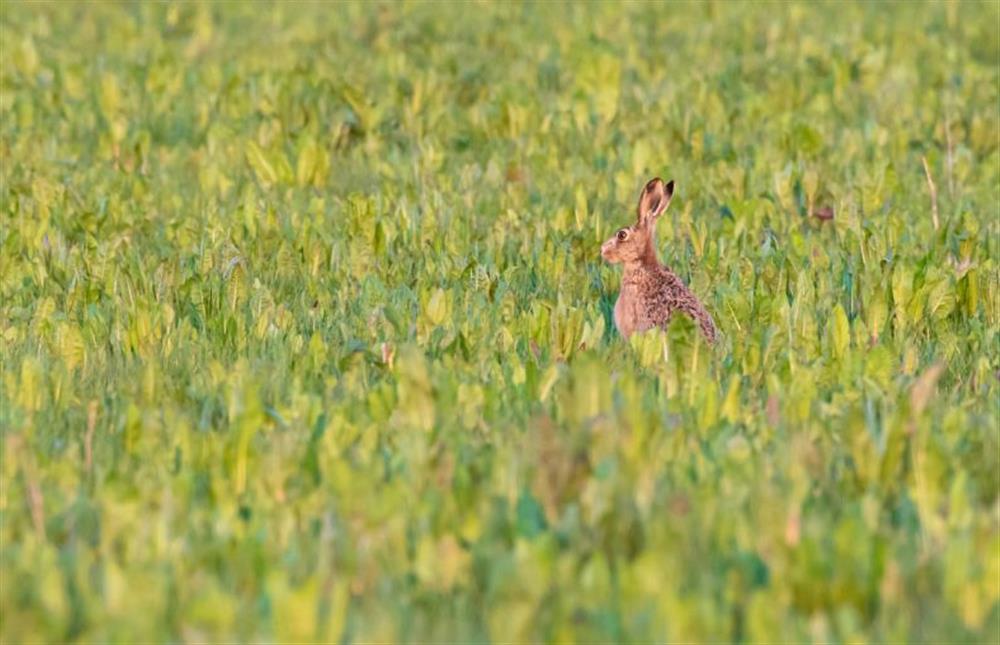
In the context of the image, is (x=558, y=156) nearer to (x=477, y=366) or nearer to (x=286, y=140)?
(x=286, y=140)

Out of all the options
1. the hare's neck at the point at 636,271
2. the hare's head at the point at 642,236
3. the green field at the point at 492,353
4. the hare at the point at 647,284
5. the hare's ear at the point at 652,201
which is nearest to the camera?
the green field at the point at 492,353

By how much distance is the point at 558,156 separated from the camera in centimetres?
1066

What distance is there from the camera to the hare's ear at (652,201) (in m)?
7.35

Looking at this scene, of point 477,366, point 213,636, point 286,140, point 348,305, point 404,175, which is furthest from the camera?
point 286,140

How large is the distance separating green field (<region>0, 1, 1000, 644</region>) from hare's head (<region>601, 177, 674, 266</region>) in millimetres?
260

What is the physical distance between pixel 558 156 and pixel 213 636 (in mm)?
7348

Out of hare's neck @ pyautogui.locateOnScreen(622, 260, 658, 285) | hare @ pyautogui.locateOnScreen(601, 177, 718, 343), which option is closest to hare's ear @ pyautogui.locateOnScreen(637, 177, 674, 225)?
hare @ pyautogui.locateOnScreen(601, 177, 718, 343)

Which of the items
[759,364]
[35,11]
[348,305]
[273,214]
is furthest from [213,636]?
[35,11]

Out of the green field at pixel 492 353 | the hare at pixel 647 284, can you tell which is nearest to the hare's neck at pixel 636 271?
the hare at pixel 647 284

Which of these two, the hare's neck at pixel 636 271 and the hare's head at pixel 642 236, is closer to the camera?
the hare's neck at pixel 636 271

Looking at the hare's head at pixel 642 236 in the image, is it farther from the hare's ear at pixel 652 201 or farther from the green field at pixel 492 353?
the green field at pixel 492 353

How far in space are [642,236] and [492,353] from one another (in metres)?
1.40

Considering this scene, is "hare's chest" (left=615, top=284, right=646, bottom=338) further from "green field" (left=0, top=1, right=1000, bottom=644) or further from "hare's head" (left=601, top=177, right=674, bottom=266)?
"hare's head" (left=601, top=177, right=674, bottom=266)

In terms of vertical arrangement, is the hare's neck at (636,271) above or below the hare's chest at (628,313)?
above
